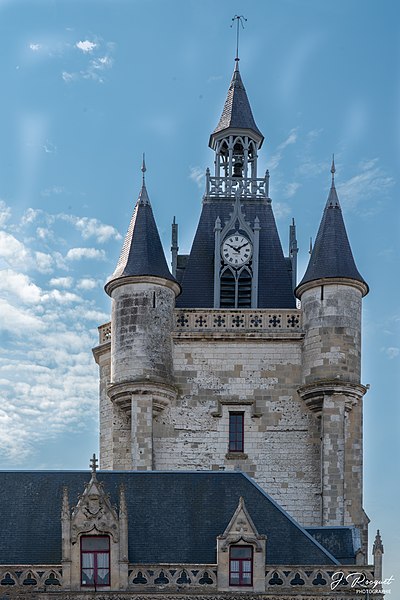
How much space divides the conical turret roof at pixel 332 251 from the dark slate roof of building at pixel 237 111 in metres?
5.86

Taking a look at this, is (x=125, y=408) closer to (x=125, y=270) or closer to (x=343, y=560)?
(x=125, y=270)

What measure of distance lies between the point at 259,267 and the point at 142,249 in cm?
463

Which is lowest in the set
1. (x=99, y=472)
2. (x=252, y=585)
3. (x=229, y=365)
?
(x=252, y=585)

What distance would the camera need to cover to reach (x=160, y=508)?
4166cm

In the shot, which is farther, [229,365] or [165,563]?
[229,365]

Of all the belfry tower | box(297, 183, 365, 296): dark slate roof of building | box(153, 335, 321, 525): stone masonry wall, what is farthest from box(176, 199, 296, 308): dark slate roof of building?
box(153, 335, 321, 525): stone masonry wall

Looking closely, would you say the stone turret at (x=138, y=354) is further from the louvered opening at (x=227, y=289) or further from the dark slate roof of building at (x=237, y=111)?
the dark slate roof of building at (x=237, y=111)

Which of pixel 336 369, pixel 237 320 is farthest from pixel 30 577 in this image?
pixel 237 320

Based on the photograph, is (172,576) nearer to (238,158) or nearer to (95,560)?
(95,560)

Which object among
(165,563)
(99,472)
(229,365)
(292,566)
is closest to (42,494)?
(99,472)

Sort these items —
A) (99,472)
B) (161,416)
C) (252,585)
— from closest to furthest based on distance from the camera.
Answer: (252,585) < (99,472) < (161,416)

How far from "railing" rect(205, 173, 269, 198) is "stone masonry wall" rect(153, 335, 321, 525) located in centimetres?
716

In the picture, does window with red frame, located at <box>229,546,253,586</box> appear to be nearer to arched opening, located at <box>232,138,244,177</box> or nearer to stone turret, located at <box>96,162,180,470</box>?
stone turret, located at <box>96,162,180,470</box>

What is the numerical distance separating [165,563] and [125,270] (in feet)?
44.1
